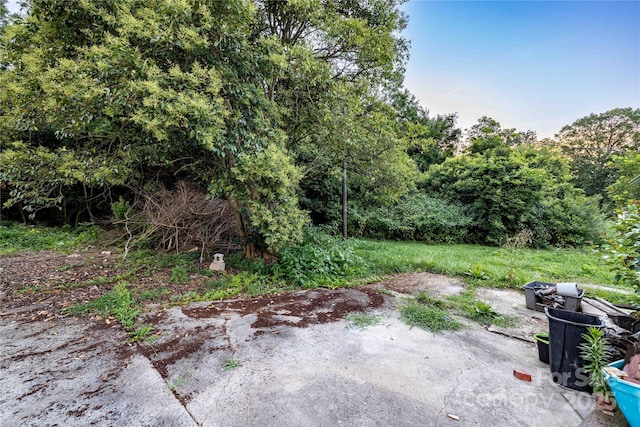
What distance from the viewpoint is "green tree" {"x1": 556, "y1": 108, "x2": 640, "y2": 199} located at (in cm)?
1693

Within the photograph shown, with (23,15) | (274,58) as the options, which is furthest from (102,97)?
(23,15)

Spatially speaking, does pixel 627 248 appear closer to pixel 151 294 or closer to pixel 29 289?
pixel 151 294

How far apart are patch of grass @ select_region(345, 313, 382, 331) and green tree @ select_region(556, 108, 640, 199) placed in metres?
20.3

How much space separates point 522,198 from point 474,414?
920 centimetres

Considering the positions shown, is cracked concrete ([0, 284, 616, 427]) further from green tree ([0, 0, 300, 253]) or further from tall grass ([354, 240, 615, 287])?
tall grass ([354, 240, 615, 287])

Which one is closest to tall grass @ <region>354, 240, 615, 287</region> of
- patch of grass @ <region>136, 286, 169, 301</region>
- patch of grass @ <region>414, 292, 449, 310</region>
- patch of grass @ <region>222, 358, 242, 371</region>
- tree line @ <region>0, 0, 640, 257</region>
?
patch of grass @ <region>414, 292, 449, 310</region>

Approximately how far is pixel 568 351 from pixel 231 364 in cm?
251

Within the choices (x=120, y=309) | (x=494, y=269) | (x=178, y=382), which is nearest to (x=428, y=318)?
(x=178, y=382)

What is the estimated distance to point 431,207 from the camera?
983cm

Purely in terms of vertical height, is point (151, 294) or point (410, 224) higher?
point (410, 224)

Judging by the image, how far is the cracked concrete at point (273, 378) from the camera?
5.36 ft

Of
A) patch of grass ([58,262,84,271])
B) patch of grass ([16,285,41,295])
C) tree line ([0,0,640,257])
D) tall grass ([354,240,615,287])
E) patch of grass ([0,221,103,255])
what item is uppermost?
tree line ([0,0,640,257])

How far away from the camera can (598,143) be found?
17.9 m

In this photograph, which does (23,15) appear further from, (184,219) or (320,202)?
(320,202)
